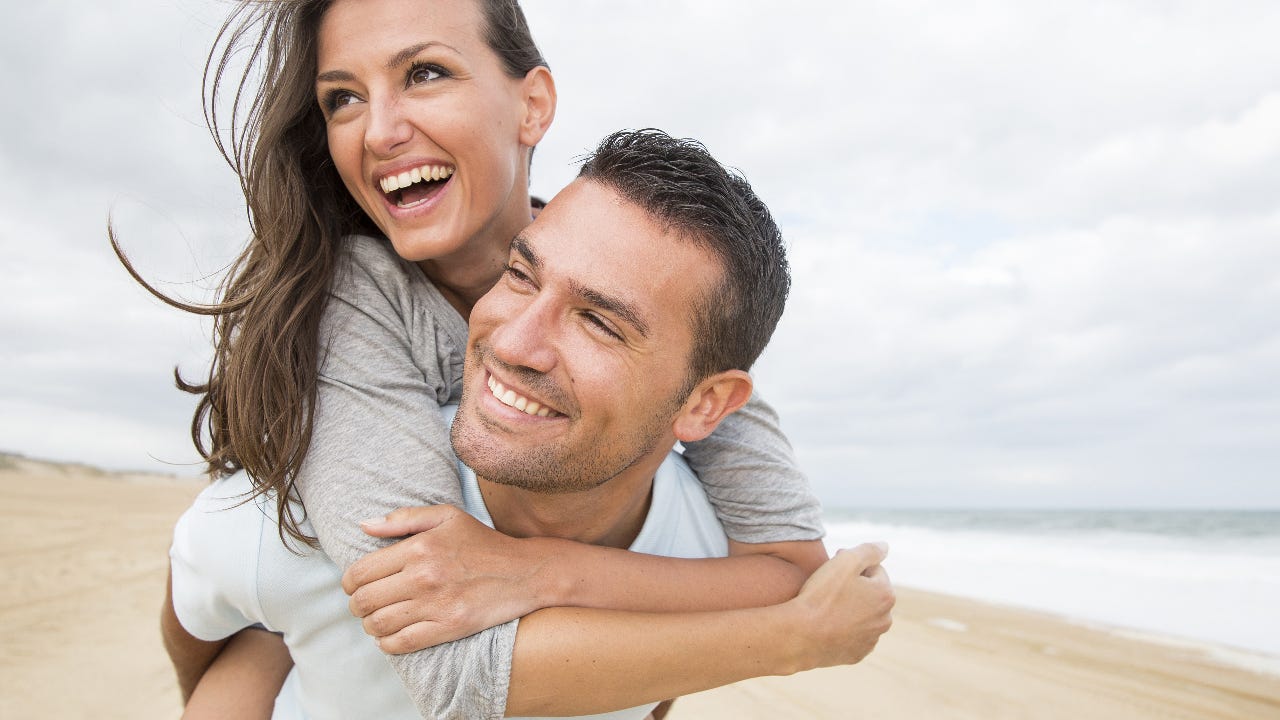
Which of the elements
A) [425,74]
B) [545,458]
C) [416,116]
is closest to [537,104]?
[425,74]

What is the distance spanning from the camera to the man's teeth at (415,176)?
240cm

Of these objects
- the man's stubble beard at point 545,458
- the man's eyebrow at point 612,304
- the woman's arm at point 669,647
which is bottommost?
the woman's arm at point 669,647

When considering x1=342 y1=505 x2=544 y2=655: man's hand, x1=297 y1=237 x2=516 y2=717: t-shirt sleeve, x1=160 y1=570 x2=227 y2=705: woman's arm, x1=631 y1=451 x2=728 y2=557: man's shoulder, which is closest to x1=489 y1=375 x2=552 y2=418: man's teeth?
x1=297 y1=237 x2=516 y2=717: t-shirt sleeve

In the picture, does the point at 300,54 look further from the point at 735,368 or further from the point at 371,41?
the point at 735,368

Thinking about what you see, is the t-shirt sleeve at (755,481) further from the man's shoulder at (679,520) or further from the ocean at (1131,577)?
the ocean at (1131,577)

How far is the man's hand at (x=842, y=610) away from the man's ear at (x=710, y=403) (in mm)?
523

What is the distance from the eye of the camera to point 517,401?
6.99ft

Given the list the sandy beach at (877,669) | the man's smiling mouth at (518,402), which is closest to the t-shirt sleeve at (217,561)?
the man's smiling mouth at (518,402)

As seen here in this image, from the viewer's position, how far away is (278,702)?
106 inches

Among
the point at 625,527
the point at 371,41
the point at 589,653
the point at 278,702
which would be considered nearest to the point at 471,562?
the point at 589,653

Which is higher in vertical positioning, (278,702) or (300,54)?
(300,54)

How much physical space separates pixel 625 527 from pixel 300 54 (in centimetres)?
166

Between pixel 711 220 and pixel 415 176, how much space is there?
823mm

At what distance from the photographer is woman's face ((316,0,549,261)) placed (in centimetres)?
236
